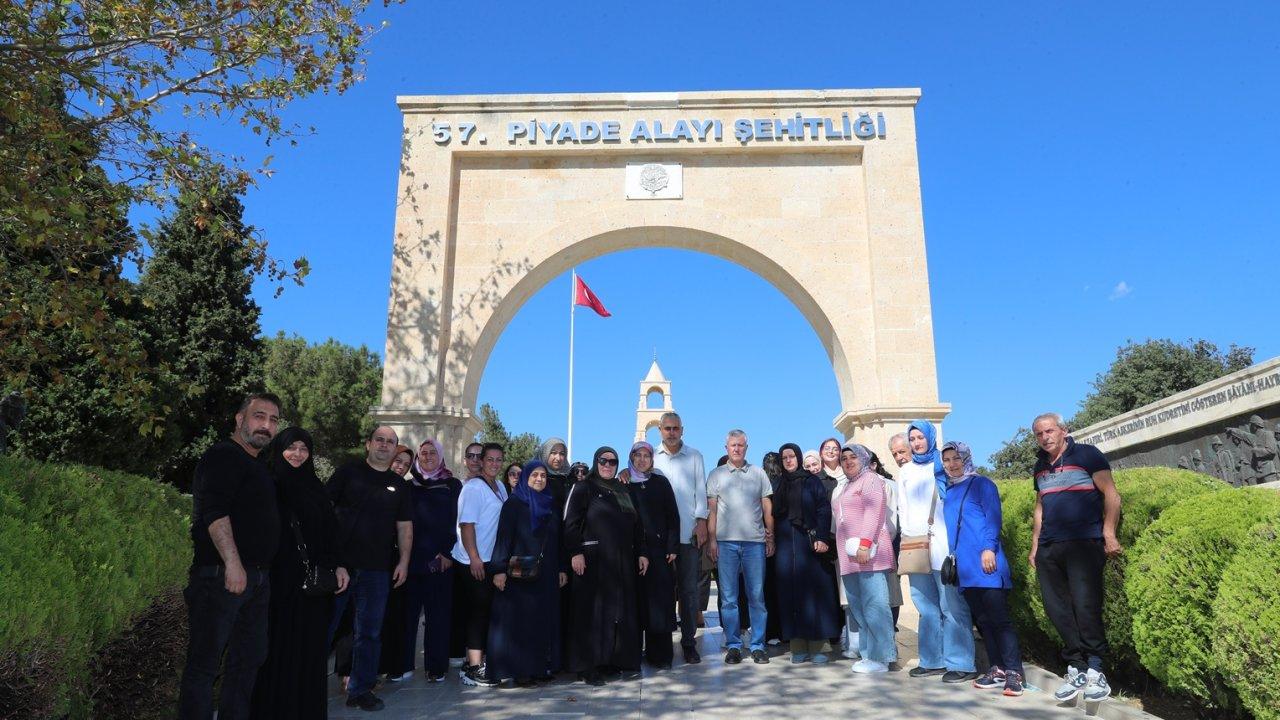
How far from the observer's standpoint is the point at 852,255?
10.1 metres

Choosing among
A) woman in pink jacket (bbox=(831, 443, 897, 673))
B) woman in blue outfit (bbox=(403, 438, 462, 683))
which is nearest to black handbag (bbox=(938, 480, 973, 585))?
woman in pink jacket (bbox=(831, 443, 897, 673))

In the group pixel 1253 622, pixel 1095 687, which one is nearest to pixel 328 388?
pixel 1095 687

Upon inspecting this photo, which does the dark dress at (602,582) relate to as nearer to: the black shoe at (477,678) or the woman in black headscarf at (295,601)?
the black shoe at (477,678)

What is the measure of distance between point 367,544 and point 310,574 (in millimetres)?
826

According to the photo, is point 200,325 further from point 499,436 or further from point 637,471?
point 499,436

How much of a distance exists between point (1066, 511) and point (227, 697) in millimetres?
4602

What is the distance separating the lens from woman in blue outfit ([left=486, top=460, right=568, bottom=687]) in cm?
518

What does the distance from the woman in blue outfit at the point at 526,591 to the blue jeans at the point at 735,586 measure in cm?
135

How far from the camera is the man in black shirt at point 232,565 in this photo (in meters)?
3.26

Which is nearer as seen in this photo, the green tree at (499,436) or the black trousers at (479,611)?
the black trousers at (479,611)

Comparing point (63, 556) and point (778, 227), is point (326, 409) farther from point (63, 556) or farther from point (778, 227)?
point (63, 556)

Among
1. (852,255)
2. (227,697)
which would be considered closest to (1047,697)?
(227,697)

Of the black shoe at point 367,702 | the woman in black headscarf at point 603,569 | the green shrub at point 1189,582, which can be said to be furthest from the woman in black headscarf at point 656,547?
the green shrub at point 1189,582

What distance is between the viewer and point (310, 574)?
3.86m
